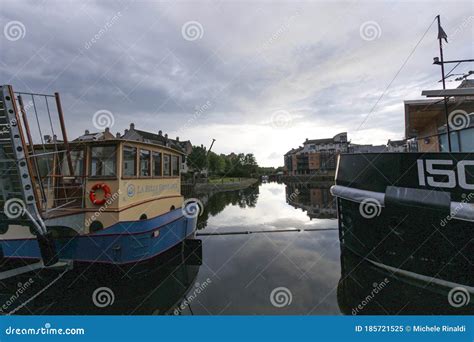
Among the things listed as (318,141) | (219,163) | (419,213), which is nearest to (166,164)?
(419,213)

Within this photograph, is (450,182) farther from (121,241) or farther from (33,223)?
(33,223)

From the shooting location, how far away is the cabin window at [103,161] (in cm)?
550

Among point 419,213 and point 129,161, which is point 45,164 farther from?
point 419,213

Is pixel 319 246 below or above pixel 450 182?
below

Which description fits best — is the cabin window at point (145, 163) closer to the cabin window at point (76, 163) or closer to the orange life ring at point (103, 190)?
the orange life ring at point (103, 190)

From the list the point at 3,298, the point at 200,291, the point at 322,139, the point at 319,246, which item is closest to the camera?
the point at 3,298

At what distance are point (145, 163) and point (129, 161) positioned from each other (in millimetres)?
674

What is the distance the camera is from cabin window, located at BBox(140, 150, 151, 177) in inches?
245

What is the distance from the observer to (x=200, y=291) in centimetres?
498

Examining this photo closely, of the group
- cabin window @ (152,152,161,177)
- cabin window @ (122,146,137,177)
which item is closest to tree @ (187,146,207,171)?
cabin window @ (152,152,161,177)

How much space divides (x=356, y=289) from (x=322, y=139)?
77.9 meters

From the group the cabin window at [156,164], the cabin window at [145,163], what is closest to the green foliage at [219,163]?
the cabin window at [156,164]

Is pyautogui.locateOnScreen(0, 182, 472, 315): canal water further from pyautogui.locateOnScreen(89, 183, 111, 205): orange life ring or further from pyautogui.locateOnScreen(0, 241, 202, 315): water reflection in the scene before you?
pyautogui.locateOnScreen(89, 183, 111, 205): orange life ring

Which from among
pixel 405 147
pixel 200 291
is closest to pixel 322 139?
pixel 405 147
